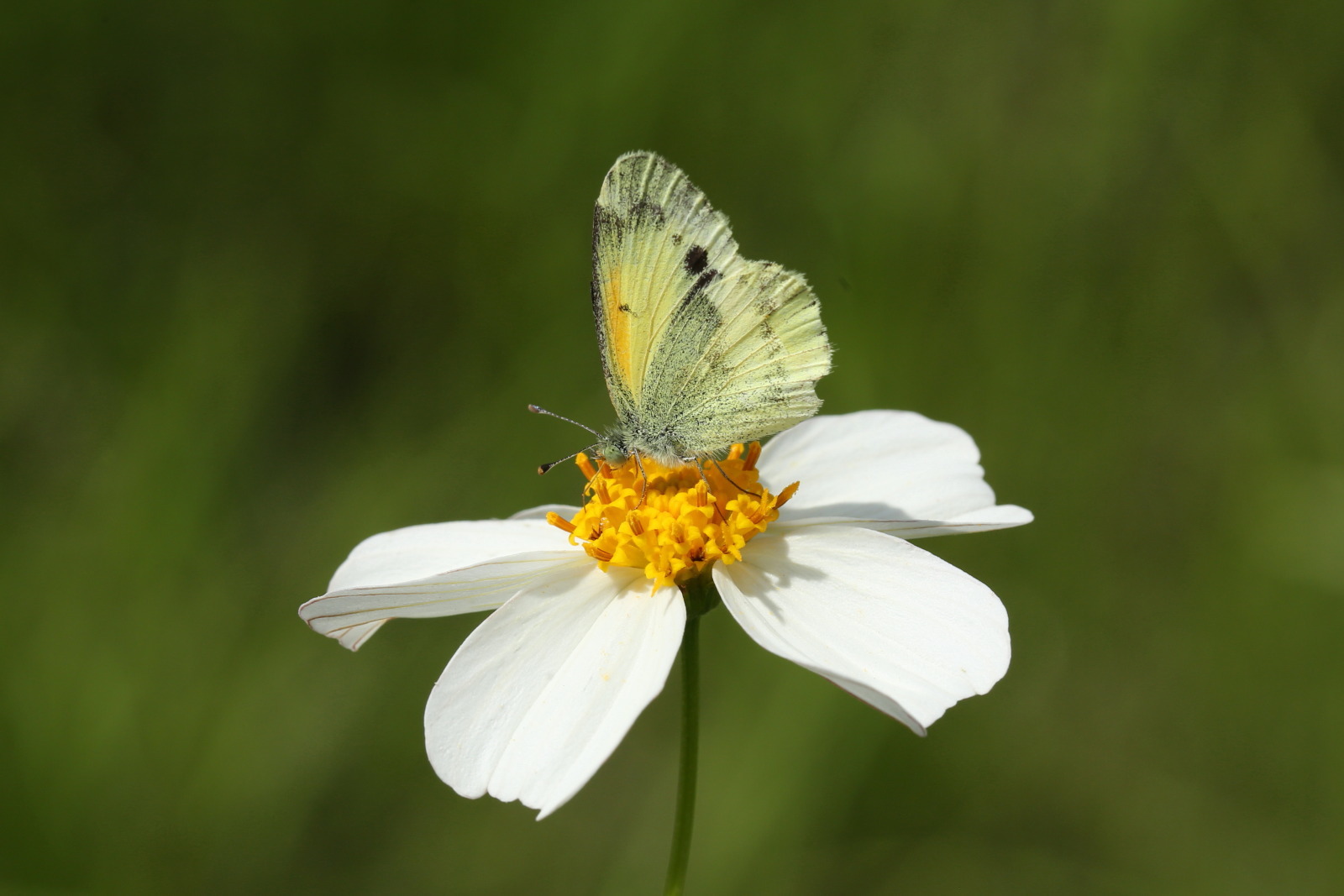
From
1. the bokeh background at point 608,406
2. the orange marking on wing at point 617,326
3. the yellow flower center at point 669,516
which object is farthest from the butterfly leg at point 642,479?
the bokeh background at point 608,406

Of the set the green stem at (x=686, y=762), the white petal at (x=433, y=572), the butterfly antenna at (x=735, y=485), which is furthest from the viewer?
the butterfly antenna at (x=735, y=485)

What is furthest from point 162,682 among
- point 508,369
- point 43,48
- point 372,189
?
point 43,48

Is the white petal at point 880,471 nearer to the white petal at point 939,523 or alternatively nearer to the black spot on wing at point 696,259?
the white petal at point 939,523

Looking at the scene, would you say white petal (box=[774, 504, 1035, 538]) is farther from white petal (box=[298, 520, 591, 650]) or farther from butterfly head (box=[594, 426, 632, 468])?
white petal (box=[298, 520, 591, 650])

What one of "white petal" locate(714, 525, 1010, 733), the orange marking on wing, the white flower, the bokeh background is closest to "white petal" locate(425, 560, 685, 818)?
the white flower

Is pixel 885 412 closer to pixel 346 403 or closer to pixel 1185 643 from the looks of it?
pixel 1185 643
